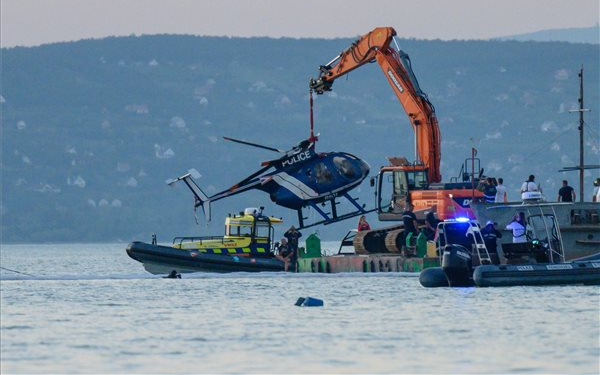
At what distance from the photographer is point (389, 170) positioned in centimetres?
6744

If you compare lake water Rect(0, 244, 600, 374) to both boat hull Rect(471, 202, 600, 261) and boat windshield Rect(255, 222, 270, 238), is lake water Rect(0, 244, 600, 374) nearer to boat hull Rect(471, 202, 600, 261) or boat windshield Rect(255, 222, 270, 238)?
boat hull Rect(471, 202, 600, 261)

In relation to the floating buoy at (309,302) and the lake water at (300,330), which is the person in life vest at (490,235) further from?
the floating buoy at (309,302)

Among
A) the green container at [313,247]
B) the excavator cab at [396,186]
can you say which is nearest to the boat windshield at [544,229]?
the excavator cab at [396,186]

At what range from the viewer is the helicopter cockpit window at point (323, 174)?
70000 millimetres

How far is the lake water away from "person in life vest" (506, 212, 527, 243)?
2.33 meters

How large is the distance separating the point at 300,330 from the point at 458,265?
548 inches

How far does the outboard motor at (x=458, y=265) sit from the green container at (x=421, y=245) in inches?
345

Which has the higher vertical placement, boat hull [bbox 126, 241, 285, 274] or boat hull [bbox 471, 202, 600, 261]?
boat hull [bbox 471, 202, 600, 261]

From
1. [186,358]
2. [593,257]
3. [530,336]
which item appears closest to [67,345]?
[186,358]

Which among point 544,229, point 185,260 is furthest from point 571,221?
point 185,260

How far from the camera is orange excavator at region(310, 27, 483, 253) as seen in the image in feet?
211

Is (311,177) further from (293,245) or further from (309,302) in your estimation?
(309,302)

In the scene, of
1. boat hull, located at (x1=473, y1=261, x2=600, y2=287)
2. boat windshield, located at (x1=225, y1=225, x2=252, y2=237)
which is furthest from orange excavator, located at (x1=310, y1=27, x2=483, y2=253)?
boat hull, located at (x1=473, y1=261, x2=600, y2=287)

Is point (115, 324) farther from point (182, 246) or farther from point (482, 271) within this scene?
point (182, 246)
